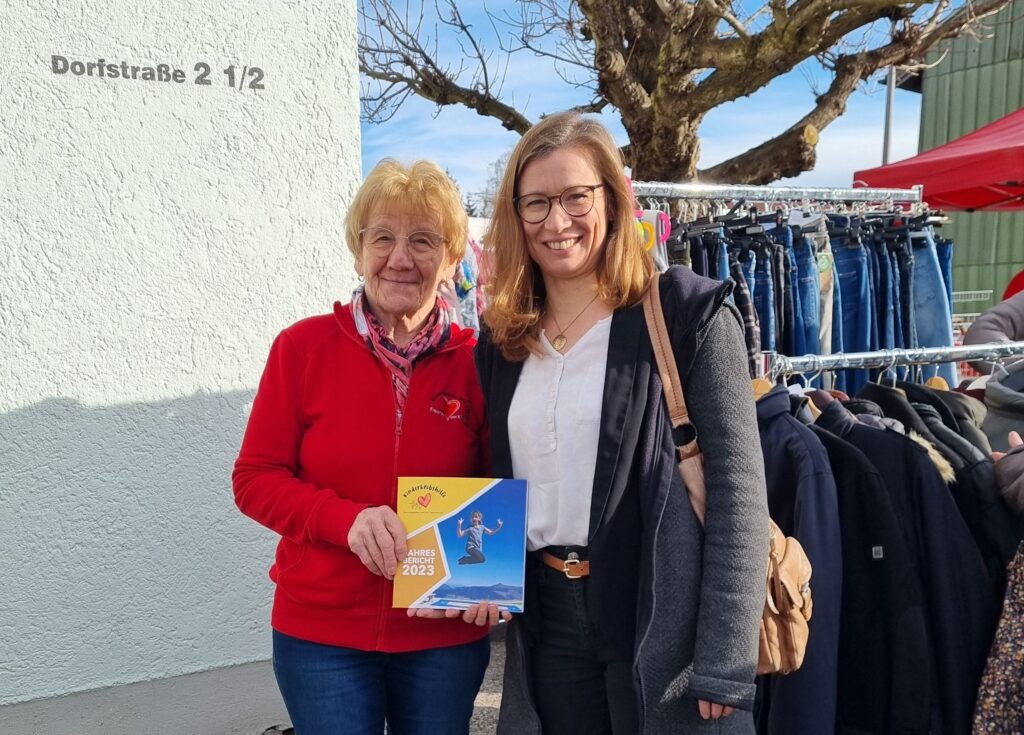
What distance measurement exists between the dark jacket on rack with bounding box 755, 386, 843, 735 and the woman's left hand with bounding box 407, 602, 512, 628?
711 mm

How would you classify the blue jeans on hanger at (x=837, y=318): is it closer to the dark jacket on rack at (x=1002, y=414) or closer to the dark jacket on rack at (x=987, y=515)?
the dark jacket on rack at (x=1002, y=414)

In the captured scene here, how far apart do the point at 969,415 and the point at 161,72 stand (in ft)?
9.94

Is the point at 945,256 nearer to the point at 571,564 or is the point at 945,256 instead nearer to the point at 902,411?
the point at 902,411

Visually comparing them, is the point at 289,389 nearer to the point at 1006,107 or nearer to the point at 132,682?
the point at 132,682

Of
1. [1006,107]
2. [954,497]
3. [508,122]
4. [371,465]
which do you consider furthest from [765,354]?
[1006,107]

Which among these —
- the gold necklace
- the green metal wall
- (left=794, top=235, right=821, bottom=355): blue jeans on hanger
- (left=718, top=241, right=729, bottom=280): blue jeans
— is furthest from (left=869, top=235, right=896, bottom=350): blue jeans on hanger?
the green metal wall

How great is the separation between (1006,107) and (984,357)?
19222mm

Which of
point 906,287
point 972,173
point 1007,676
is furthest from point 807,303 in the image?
point 972,173

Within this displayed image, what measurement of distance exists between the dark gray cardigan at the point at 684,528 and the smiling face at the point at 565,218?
0.20 metres

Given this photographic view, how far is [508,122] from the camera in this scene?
9.23m

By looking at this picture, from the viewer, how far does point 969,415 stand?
2271 millimetres

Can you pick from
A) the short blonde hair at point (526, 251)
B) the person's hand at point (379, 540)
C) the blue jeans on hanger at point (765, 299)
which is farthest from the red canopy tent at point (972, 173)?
the person's hand at point (379, 540)

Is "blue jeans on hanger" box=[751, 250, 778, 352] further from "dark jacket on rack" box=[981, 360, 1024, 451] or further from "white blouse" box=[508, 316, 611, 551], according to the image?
"white blouse" box=[508, 316, 611, 551]

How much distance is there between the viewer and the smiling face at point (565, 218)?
155 centimetres
